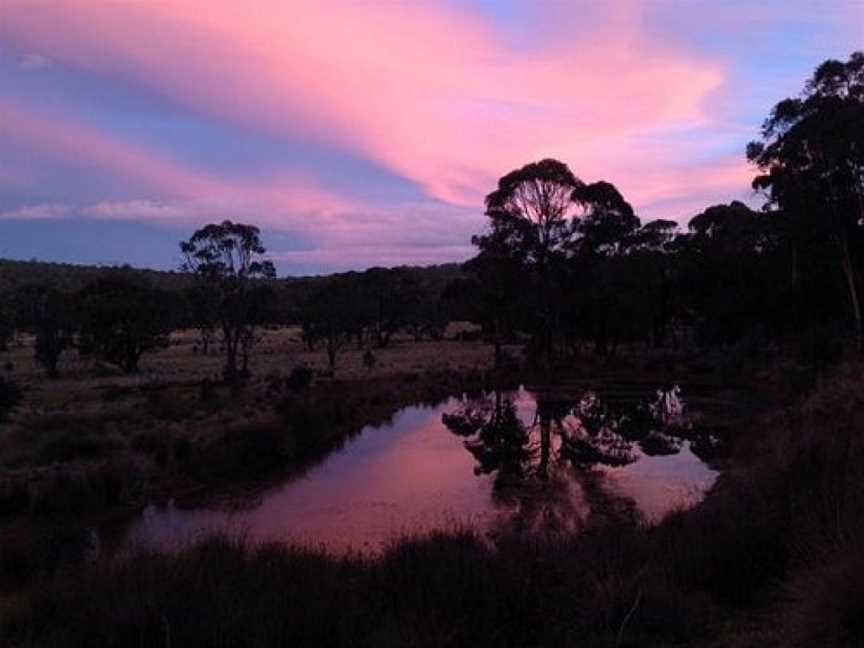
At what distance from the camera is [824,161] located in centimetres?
3625

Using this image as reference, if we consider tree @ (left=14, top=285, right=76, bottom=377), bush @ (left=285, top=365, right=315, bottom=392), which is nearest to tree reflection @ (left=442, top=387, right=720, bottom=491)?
bush @ (left=285, top=365, right=315, bottom=392)

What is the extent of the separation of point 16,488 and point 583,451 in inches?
566

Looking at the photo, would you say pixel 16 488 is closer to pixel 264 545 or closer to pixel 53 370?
pixel 264 545

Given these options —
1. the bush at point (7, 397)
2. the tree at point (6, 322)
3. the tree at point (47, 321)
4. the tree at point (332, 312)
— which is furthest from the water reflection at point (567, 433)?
the tree at point (6, 322)

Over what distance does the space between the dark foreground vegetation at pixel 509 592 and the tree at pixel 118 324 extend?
44.2 metres

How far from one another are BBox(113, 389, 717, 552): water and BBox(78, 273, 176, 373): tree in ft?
79.6

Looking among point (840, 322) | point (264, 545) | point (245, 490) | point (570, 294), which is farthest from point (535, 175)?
point (264, 545)

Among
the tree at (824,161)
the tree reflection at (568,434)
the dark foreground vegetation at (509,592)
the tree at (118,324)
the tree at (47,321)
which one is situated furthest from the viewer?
the tree at (118,324)

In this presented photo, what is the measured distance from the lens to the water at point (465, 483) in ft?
52.1

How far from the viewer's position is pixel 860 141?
3338 centimetres

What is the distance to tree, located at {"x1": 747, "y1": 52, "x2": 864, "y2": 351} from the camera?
34625 mm

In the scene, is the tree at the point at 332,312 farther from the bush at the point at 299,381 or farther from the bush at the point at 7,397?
the bush at the point at 7,397

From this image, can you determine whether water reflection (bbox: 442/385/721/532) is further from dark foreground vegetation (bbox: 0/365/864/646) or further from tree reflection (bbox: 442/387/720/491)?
dark foreground vegetation (bbox: 0/365/864/646)

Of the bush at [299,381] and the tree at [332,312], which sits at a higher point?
the tree at [332,312]
